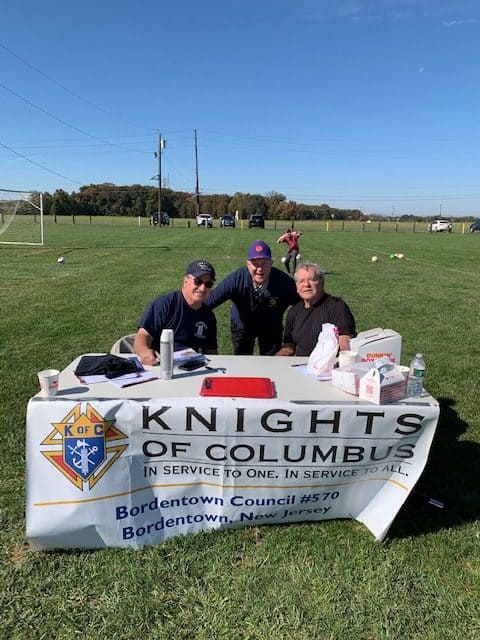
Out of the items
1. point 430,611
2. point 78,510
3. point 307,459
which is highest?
point 307,459

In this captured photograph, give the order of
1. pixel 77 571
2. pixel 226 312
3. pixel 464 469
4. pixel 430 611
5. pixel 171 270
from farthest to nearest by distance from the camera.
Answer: pixel 171 270 → pixel 226 312 → pixel 464 469 → pixel 77 571 → pixel 430 611

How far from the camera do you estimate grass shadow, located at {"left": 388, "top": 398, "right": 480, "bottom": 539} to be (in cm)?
287

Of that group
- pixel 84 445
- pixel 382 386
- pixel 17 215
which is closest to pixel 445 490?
pixel 382 386

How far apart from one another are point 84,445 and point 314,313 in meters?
2.16

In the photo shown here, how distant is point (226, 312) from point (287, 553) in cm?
627

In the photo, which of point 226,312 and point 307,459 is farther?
point 226,312

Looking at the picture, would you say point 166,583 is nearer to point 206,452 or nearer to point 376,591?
point 206,452

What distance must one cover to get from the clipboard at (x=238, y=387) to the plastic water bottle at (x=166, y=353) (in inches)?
8.8

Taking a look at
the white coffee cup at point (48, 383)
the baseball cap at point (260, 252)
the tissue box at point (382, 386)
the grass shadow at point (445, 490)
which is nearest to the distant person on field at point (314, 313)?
the baseball cap at point (260, 252)

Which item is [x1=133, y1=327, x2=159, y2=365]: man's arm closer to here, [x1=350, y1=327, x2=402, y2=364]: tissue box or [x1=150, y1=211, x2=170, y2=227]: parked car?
[x1=350, y1=327, x2=402, y2=364]: tissue box

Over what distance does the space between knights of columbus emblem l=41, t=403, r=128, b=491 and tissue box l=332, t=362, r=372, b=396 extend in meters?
1.24

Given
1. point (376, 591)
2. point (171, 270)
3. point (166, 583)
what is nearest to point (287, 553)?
point (376, 591)

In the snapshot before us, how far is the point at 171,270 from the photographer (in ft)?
47.3

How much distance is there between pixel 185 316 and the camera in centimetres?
368
